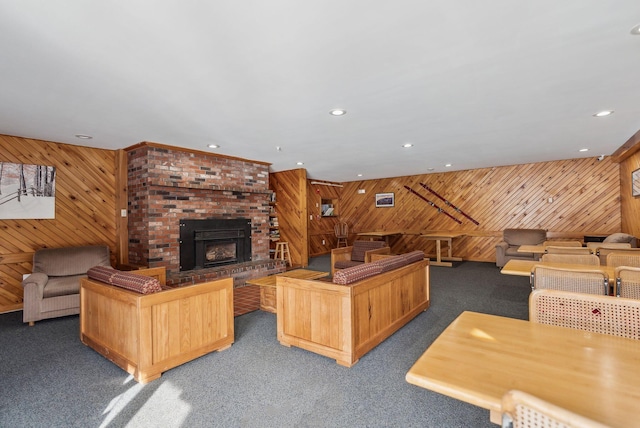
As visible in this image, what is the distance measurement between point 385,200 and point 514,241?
373 cm

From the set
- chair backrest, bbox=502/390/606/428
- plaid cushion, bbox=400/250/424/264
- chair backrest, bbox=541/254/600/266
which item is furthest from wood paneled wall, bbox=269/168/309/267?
chair backrest, bbox=502/390/606/428

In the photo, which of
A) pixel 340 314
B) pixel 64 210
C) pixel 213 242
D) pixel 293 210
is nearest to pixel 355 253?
pixel 293 210

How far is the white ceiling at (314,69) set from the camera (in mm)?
1931

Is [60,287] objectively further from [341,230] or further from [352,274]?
[341,230]

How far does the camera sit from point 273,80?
9.27ft

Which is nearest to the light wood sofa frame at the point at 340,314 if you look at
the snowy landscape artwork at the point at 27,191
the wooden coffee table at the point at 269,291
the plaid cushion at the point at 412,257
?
the plaid cushion at the point at 412,257

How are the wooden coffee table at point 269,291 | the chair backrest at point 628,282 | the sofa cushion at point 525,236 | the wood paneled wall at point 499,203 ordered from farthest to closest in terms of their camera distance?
the sofa cushion at point 525,236, the wood paneled wall at point 499,203, the wooden coffee table at point 269,291, the chair backrest at point 628,282

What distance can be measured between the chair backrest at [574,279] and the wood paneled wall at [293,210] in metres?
5.70

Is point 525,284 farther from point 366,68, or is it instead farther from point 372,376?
point 366,68

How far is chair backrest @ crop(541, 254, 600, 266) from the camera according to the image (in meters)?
3.15

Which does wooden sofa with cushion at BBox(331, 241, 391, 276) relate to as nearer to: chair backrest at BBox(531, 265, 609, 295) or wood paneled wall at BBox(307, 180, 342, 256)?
chair backrest at BBox(531, 265, 609, 295)

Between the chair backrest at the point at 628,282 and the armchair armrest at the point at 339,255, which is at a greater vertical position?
the chair backrest at the point at 628,282

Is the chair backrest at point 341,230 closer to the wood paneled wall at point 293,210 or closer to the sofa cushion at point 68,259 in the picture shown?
the wood paneled wall at point 293,210

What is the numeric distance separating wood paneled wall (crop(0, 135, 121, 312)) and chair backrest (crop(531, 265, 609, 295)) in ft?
19.8
